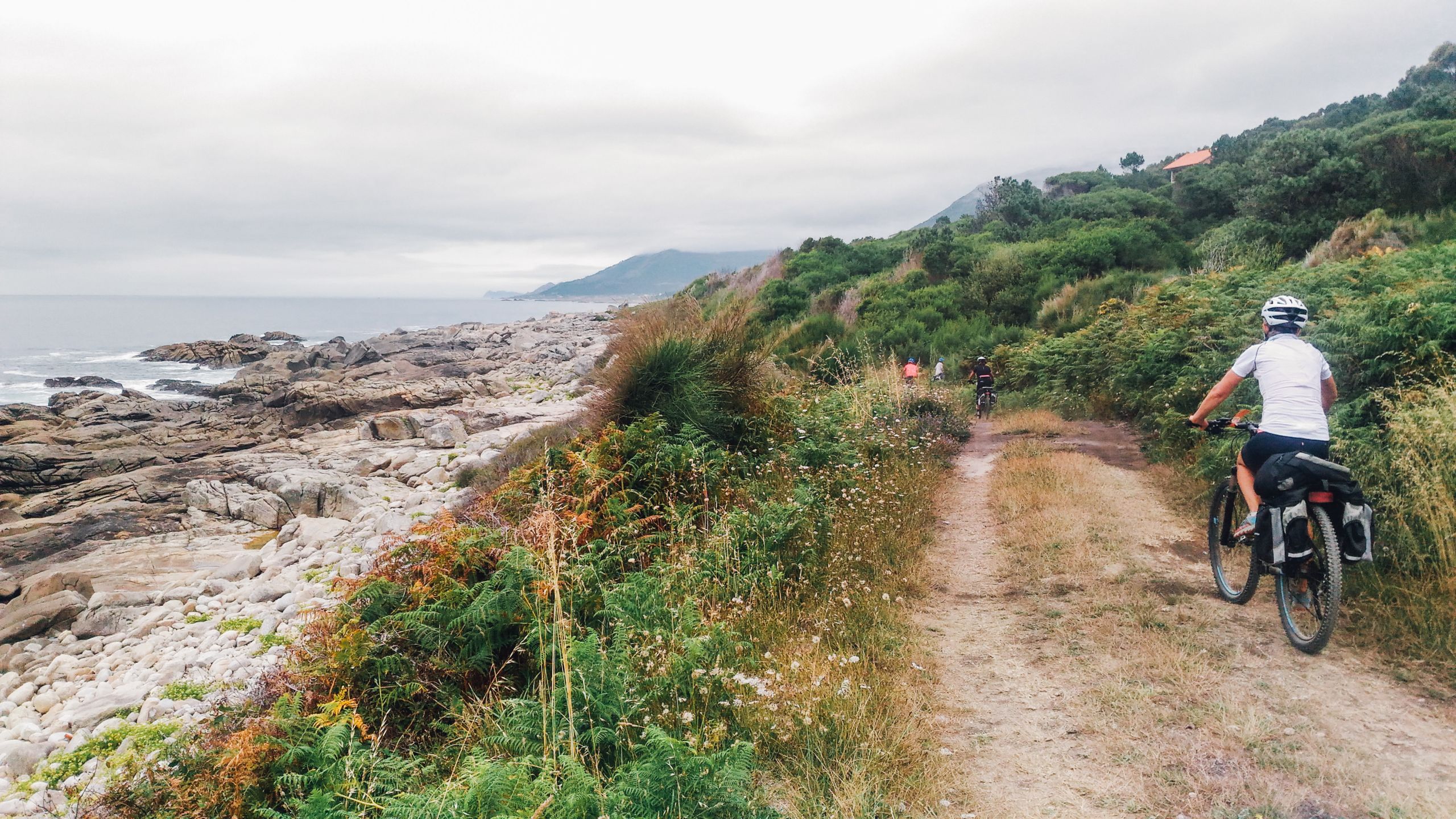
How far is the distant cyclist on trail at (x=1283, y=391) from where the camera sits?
16.0 ft

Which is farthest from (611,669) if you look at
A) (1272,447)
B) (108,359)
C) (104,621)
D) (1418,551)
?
(108,359)

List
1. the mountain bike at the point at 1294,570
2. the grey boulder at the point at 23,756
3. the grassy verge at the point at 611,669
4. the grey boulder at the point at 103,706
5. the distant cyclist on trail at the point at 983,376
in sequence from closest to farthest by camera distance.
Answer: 1. the grassy verge at the point at 611,669
2. the mountain bike at the point at 1294,570
3. the grey boulder at the point at 23,756
4. the grey boulder at the point at 103,706
5. the distant cyclist on trail at the point at 983,376

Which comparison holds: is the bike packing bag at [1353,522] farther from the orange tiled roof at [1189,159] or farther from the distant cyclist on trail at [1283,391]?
the orange tiled roof at [1189,159]

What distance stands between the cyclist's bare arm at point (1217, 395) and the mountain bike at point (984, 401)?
398 inches

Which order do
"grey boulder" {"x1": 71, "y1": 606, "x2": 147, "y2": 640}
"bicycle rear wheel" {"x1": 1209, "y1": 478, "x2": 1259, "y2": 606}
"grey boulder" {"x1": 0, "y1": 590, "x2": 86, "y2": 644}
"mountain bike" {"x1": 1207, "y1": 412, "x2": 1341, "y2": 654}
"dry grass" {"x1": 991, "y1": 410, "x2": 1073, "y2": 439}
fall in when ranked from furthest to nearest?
"dry grass" {"x1": 991, "y1": 410, "x2": 1073, "y2": 439}
"grey boulder" {"x1": 71, "y1": 606, "x2": 147, "y2": 640}
"grey boulder" {"x1": 0, "y1": 590, "x2": 86, "y2": 644}
"bicycle rear wheel" {"x1": 1209, "y1": 478, "x2": 1259, "y2": 606}
"mountain bike" {"x1": 1207, "y1": 412, "x2": 1341, "y2": 654}

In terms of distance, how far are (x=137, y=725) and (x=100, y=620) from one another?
181 inches

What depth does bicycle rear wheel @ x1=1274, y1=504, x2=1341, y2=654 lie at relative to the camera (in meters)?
4.45

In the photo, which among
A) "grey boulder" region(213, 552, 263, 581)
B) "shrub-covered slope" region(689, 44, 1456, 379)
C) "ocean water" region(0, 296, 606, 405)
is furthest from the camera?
"ocean water" region(0, 296, 606, 405)

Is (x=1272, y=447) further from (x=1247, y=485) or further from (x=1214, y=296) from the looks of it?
(x=1214, y=296)

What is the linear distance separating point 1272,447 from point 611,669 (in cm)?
473

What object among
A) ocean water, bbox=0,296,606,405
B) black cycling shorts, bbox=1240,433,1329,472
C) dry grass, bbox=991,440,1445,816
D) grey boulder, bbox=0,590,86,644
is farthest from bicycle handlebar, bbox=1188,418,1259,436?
ocean water, bbox=0,296,606,405

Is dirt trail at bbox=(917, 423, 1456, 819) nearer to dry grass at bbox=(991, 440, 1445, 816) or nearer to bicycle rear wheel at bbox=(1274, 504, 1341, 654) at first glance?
dry grass at bbox=(991, 440, 1445, 816)

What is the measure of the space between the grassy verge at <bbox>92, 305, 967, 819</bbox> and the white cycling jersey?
2.96 meters

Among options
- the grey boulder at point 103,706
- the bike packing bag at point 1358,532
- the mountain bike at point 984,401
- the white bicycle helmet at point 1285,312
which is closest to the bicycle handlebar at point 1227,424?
the white bicycle helmet at point 1285,312
